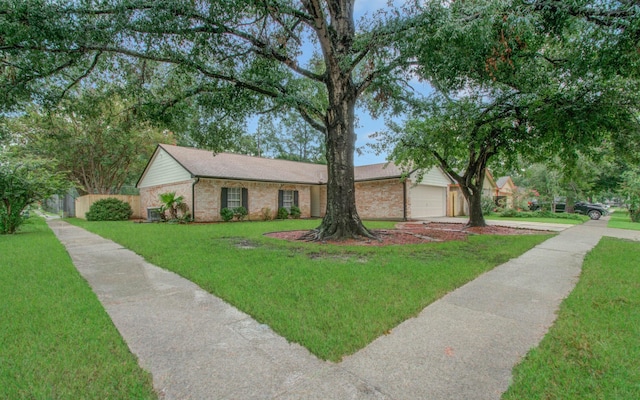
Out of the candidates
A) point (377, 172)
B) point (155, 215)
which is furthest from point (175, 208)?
point (377, 172)

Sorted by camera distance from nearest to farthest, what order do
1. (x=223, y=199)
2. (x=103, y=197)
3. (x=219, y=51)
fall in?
(x=219, y=51) → (x=223, y=199) → (x=103, y=197)

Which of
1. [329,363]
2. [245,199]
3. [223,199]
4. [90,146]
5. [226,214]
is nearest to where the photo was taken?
[329,363]

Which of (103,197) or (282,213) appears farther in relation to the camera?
(103,197)

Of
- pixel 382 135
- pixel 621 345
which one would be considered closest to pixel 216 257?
pixel 621 345

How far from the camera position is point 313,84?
1099cm

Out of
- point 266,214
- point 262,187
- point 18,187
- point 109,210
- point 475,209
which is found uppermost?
point 262,187

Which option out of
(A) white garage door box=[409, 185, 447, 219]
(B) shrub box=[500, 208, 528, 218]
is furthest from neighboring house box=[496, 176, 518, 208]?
(A) white garage door box=[409, 185, 447, 219]

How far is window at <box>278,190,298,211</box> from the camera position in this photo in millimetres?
18516

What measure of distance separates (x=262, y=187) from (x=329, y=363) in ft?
52.0

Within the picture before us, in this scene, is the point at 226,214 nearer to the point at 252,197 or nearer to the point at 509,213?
the point at 252,197

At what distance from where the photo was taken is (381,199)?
18094 mm

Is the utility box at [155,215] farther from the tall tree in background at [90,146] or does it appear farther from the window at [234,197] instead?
the tall tree in background at [90,146]

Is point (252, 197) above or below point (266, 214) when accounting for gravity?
above

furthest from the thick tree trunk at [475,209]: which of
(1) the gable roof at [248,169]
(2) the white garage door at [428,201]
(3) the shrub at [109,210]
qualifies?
(3) the shrub at [109,210]
